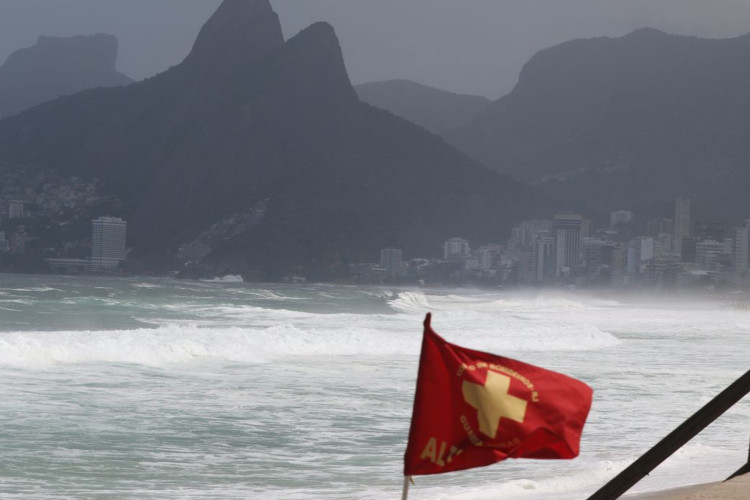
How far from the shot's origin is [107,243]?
11950 centimetres

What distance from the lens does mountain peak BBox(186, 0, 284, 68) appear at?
151 meters

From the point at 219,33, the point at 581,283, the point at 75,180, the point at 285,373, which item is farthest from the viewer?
the point at 219,33

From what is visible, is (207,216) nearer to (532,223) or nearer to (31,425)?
(532,223)

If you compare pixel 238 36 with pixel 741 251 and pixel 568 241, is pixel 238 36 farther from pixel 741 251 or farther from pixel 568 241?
pixel 741 251

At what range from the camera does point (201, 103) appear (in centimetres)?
14438

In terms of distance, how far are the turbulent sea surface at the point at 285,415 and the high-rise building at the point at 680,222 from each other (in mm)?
109069

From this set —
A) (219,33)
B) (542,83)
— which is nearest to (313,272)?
(219,33)

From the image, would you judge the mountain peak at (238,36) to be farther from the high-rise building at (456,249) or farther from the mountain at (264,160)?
the high-rise building at (456,249)

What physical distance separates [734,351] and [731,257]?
104 meters

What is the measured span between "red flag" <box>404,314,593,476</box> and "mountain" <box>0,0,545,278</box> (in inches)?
4441

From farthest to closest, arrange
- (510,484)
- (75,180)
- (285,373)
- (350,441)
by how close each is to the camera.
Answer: (75,180), (285,373), (350,441), (510,484)

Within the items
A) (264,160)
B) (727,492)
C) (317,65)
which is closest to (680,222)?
(317,65)

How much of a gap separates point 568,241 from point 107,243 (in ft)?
A: 177

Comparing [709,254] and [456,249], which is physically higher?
[709,254]
